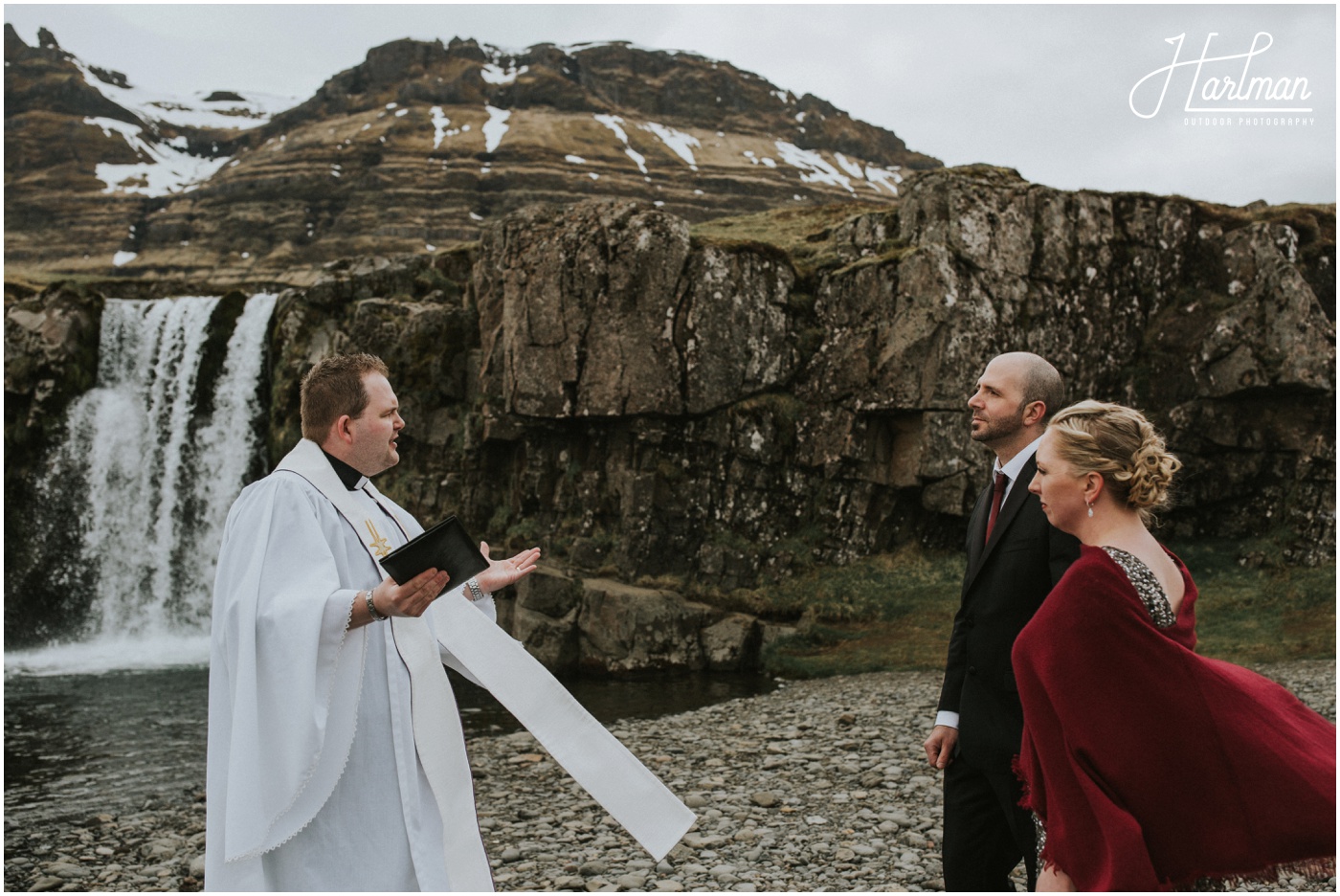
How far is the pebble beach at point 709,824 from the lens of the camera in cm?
821

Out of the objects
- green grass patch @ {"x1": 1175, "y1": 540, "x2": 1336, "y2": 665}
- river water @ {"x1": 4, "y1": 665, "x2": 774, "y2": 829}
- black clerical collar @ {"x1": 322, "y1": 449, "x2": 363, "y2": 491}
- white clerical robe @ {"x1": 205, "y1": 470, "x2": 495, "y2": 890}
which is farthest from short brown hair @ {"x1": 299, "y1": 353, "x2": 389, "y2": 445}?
green grass patch @ {"x1": 1175, "y1": 540, "x2": 1336, "y2": 665}

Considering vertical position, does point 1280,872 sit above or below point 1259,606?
above

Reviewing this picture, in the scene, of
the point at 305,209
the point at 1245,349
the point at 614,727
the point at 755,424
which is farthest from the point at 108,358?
the point at 305,209

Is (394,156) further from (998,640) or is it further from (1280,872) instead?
(1280,872)

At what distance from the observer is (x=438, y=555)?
11.7ft

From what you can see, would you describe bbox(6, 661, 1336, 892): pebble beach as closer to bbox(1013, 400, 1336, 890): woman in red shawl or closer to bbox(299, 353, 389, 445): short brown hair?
bbox(1013, 400, 1336, 890): woman in red shawl

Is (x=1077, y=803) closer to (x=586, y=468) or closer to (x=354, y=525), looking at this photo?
(x=354, y=525)

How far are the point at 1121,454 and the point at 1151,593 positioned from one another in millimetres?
497

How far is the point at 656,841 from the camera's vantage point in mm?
4230

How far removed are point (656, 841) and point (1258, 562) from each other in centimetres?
2365

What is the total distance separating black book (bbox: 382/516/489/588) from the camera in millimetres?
3514

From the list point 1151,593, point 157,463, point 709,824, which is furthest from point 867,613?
point 157,463

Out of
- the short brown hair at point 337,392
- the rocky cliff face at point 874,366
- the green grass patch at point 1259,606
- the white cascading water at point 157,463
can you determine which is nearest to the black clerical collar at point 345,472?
the short brown hair at point 337,392

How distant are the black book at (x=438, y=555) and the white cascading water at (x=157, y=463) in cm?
2586
